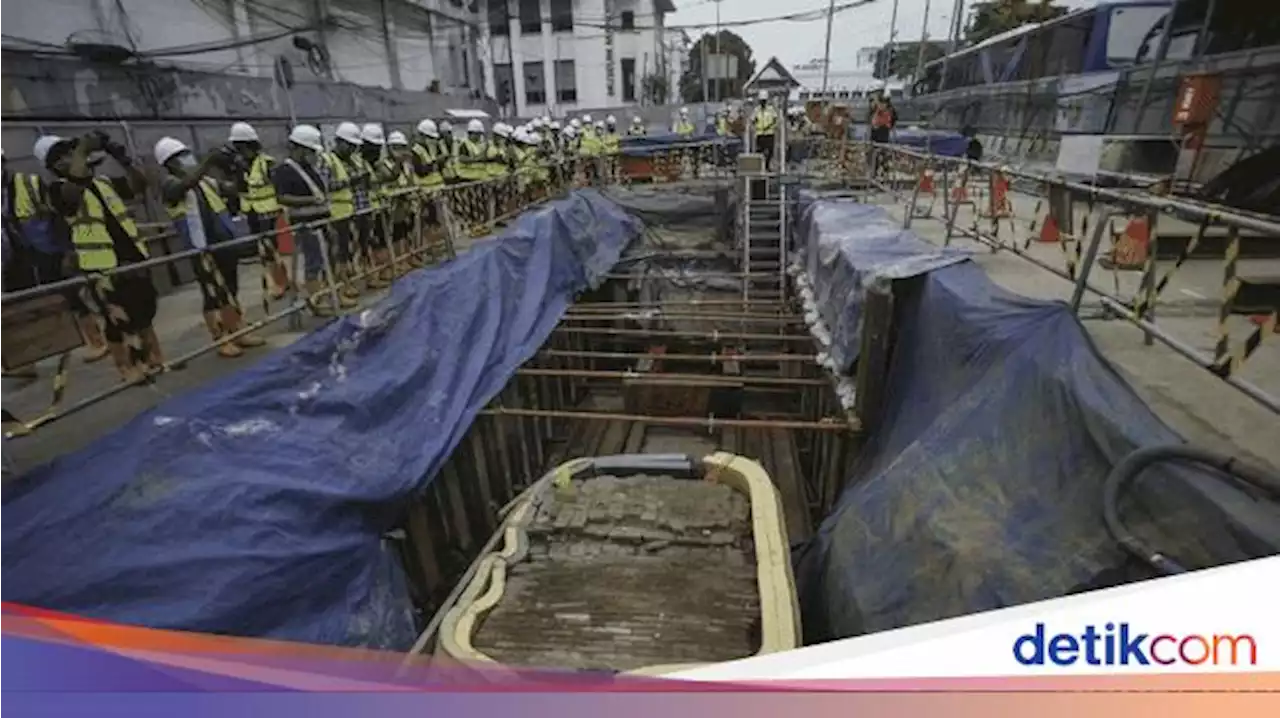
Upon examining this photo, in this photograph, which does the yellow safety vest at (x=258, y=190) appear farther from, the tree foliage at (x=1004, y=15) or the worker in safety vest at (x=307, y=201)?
the tree foliage at (x=1004, y=15)

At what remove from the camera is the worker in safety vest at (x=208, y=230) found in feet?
18.5

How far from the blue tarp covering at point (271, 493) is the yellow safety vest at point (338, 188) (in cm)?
213

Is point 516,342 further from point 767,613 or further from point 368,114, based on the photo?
point 368,114

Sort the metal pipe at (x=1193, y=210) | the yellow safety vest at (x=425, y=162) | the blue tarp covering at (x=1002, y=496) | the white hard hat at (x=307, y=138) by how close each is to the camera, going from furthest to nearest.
A: the yellow safety vest at (x=425, y=162)
the white hard hat at (x=307, y=138)
the metal pipe at (x=1193, y=210)
the blue tarp covering at (x=1002, y=496)

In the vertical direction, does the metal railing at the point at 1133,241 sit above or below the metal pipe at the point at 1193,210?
below

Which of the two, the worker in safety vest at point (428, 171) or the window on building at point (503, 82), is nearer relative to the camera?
the worker in safety vest at point (428, 171)

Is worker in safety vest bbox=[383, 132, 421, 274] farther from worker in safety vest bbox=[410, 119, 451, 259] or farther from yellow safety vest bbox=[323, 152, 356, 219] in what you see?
yellow safety vest bbox=[323, 152, 356, 219]

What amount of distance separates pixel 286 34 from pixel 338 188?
16209mm


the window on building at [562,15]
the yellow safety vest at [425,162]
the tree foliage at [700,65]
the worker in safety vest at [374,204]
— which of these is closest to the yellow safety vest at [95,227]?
the worker in safety vest at [374,204]

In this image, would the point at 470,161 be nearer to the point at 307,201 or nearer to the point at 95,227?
the point at 307,201

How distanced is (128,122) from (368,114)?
882 centimetres

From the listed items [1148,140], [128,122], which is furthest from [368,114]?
[1148,140]

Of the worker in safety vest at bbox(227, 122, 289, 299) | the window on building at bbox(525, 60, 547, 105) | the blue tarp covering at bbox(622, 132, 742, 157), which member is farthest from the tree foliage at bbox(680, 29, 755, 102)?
the worker in safety vest at bbox(227, 122, 289, 299)

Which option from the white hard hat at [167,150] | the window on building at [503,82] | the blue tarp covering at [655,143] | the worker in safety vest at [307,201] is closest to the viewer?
the white hard hat at [167,150]
